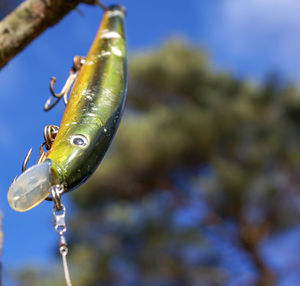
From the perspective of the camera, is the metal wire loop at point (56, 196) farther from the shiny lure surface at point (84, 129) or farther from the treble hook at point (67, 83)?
the treble hook at point (67, 83)

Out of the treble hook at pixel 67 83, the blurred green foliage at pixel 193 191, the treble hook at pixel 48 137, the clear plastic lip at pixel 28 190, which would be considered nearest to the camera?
the clear plastic lip at pixel 28 190

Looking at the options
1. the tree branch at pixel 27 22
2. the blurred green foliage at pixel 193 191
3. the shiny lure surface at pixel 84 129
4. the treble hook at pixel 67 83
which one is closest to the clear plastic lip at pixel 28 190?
the shiny lure surface at pixel 84 129

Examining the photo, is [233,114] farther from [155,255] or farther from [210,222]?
[155,255]

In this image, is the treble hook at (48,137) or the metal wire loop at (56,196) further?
the treble hook at (48,137)

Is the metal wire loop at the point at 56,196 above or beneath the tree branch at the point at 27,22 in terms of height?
beneath

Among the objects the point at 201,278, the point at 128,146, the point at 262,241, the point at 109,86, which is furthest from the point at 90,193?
the point at 109,86

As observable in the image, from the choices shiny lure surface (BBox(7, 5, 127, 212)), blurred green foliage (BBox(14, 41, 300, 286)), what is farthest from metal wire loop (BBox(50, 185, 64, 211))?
blurred green foliage (BBox(14, 41, 300, 286))

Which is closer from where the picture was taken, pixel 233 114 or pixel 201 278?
pixel 201 278

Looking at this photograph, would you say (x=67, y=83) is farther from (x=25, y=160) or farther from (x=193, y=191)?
(x=193, y=191)
